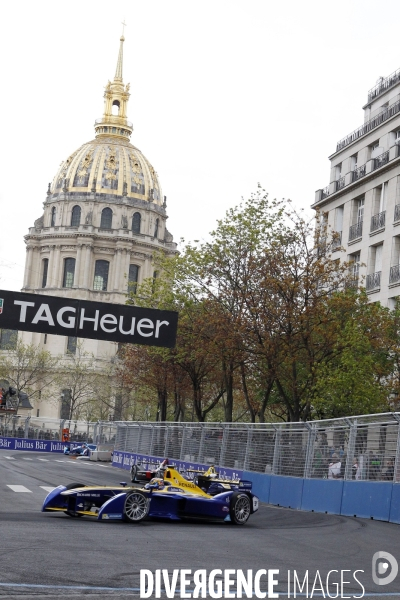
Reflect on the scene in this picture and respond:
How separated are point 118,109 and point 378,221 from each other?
143m

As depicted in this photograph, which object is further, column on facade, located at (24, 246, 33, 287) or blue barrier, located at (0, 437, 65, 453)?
column on facade, located at (24, 246, 33, 287)

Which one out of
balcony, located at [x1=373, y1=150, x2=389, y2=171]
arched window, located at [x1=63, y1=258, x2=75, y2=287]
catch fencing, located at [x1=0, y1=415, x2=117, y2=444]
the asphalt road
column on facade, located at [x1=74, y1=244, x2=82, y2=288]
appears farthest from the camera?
arched window, located at [x1=63, y1=258, x2=75, y2=287]

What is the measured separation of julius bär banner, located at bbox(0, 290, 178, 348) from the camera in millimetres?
24438

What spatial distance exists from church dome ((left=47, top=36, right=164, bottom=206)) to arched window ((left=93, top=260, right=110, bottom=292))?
1100 centimetres

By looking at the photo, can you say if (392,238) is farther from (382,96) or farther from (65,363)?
(65,363)

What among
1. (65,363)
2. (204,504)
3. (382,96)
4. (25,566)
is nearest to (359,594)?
(25,566)

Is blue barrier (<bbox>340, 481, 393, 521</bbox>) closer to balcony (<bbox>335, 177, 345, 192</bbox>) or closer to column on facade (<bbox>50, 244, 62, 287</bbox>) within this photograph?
balcony (<bbox>335, 177, 345, 192</bbox>)

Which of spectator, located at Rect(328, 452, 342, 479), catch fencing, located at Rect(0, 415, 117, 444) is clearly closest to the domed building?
catch fencing, located at Rect(0, 415, 117, 444)

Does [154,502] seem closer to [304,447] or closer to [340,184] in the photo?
[304,447]

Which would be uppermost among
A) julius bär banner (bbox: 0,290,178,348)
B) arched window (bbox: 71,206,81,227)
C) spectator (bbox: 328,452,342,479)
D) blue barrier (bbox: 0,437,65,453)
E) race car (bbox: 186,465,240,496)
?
arched window (bbox: 71,206,81,227)

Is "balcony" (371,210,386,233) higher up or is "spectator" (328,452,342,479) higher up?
"balcony" (371,210,386,233)

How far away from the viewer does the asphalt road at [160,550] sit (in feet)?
33.5

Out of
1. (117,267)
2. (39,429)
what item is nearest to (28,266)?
(117,267)

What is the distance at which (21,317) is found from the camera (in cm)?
2441
